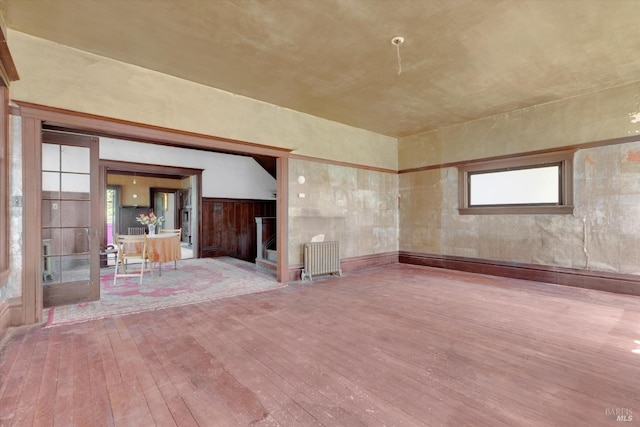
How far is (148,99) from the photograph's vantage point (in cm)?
394

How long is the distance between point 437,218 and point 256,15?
18.1 feet

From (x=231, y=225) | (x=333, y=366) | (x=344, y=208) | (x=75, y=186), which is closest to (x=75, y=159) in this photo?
(x=75, y=186)

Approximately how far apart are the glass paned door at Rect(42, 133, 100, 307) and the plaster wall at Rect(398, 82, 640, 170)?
6.41 m

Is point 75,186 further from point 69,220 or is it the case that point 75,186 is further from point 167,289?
point 167,289

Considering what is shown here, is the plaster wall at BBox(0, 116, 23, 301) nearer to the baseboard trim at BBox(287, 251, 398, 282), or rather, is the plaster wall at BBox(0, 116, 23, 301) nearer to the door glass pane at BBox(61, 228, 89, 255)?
the door glass pane at BBox(61, 228, 89, 255)

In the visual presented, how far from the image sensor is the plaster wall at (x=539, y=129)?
4504mm

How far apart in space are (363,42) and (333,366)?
10.9 feet

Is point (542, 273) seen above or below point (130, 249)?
below

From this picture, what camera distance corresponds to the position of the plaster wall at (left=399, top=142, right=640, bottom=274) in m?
4.50

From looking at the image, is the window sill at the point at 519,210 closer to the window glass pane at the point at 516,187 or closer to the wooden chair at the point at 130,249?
the window glass pane at the point at 516,187

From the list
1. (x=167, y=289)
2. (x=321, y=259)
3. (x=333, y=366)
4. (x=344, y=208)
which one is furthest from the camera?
(x=344, y=208)

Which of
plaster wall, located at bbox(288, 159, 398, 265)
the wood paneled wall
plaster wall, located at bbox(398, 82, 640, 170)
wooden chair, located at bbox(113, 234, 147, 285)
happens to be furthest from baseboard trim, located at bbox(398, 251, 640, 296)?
wooden chair, located at bbox(113, 234, 147, 285)

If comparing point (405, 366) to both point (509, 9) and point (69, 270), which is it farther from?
point (69, 270)

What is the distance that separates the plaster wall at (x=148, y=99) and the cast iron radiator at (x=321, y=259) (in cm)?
183
